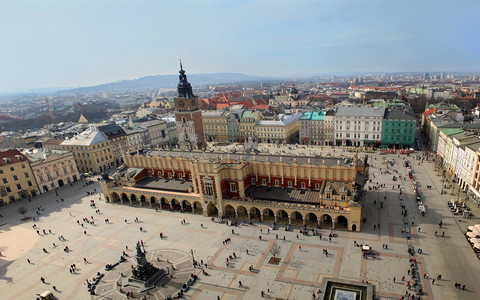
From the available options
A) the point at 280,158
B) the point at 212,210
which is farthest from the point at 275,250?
the point at 212,210

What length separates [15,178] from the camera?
273 ft

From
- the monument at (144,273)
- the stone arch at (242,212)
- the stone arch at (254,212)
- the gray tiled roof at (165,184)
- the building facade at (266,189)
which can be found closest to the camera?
the monument at (144,273)

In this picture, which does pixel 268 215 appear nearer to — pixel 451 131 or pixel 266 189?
pixel 266 189

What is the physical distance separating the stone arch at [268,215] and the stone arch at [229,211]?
7.31 meters

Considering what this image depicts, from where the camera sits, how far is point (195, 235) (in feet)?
189

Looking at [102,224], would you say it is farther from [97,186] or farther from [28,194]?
[28,194]

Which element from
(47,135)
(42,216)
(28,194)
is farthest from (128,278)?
(47,135)

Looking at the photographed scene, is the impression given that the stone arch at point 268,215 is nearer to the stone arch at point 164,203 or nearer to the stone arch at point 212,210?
the stone arch at point 212,210

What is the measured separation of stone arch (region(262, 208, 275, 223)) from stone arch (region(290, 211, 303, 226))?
4.23m

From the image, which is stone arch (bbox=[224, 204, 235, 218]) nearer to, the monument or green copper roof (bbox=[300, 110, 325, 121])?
the monument

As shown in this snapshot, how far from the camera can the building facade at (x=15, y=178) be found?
267 feet

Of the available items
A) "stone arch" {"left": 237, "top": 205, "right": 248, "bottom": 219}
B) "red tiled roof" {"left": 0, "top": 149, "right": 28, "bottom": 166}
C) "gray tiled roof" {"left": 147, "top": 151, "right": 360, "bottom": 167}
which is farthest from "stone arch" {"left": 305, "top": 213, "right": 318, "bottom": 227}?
"red tiled roof" {"left": 0, "top": 149, "right": 28, "bottom": 166}

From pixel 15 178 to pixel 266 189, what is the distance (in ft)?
245

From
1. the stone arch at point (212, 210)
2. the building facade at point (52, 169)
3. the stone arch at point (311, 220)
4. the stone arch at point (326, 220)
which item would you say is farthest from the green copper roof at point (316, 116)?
the building facade at point (52, 169)
